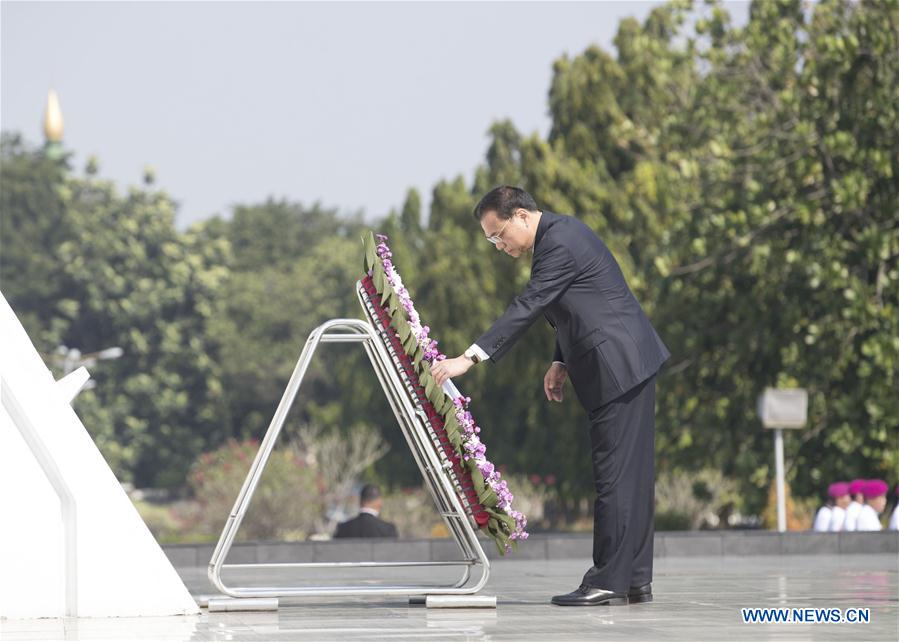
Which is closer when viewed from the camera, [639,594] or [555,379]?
[639,594]

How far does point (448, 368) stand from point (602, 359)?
31.1 inches

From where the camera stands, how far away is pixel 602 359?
7488 millimetres

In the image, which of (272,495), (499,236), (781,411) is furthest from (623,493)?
(272,495)

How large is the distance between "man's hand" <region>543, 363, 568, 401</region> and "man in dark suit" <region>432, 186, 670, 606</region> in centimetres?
13

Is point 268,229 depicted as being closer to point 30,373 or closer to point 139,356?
point 139,356

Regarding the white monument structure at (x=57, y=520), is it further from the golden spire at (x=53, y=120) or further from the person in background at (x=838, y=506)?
the golden spire at (x=53, y=120)

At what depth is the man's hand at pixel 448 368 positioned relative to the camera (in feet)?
23.2

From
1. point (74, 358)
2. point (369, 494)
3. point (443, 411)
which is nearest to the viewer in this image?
point (443, 411)

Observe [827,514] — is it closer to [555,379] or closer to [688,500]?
[555,379]

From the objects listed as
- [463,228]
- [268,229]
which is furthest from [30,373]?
[268,229]

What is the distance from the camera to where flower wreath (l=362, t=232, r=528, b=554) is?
7.23 meters

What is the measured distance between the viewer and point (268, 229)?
8688 centimetres

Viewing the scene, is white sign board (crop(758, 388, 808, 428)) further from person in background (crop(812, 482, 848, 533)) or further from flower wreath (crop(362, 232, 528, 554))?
flower wreath (crop(362, 232, 528, 554))

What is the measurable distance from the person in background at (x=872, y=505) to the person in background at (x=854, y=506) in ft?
0.16
